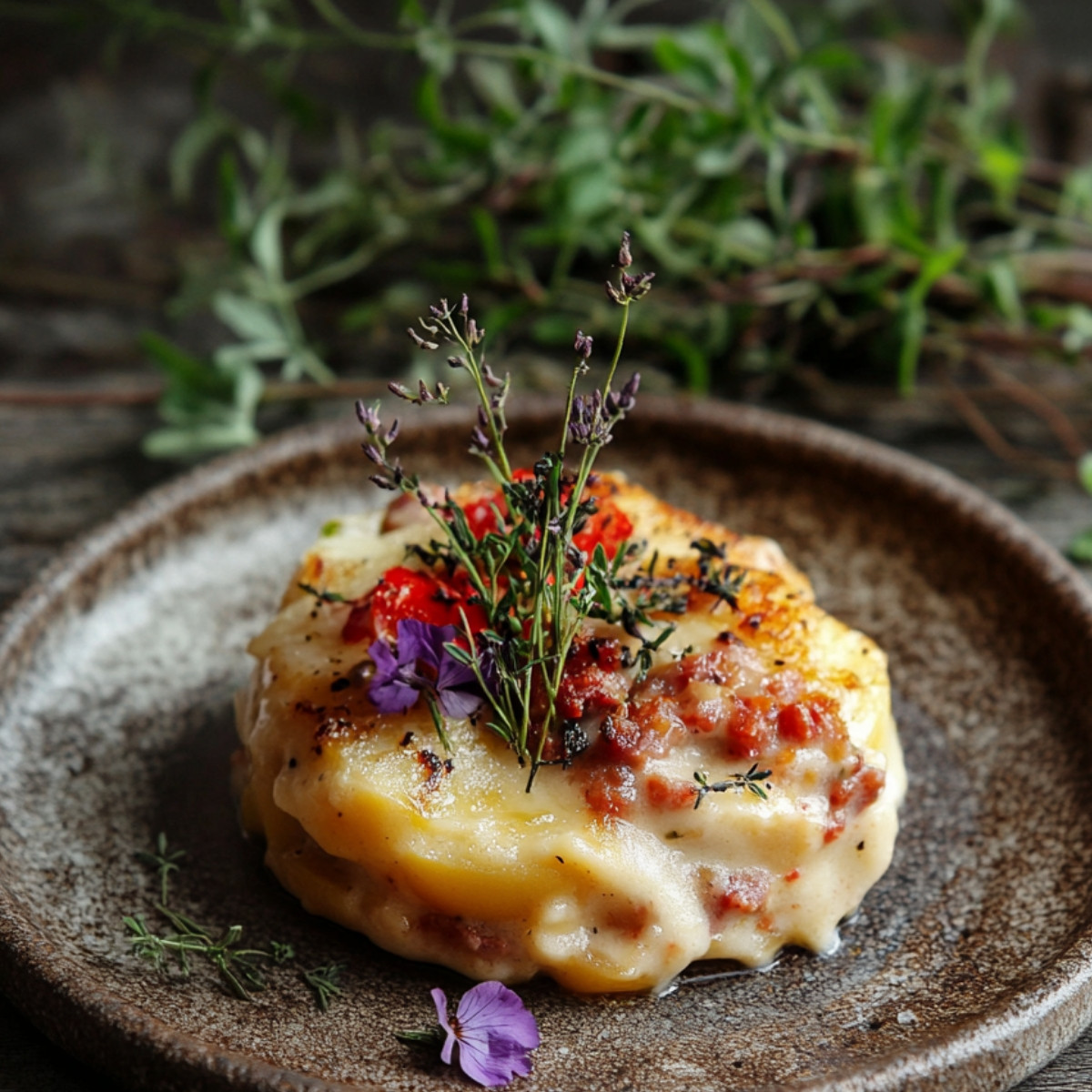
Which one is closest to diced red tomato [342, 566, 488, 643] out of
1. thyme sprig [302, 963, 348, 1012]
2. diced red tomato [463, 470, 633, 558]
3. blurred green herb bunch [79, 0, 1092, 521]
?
diced red tomato [463, 470, 633, 558]

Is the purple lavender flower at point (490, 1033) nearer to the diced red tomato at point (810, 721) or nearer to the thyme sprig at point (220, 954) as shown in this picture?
the thyme sprig at point (220, 954)

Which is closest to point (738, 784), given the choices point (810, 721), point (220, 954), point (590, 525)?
point (810, 721)

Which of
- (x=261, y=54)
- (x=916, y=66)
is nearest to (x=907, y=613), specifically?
(x=916, y=66)

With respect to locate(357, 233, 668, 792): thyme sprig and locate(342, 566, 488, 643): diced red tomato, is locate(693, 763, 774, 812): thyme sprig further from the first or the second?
locate(342, 566, 488, 643): diced red tomato

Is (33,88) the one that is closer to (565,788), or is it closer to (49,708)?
(49,708)

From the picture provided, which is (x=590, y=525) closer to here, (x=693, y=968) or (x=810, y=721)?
(x=810, y=721)

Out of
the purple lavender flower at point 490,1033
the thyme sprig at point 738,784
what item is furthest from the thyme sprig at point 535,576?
the purple lavender flower at point 490,1033
